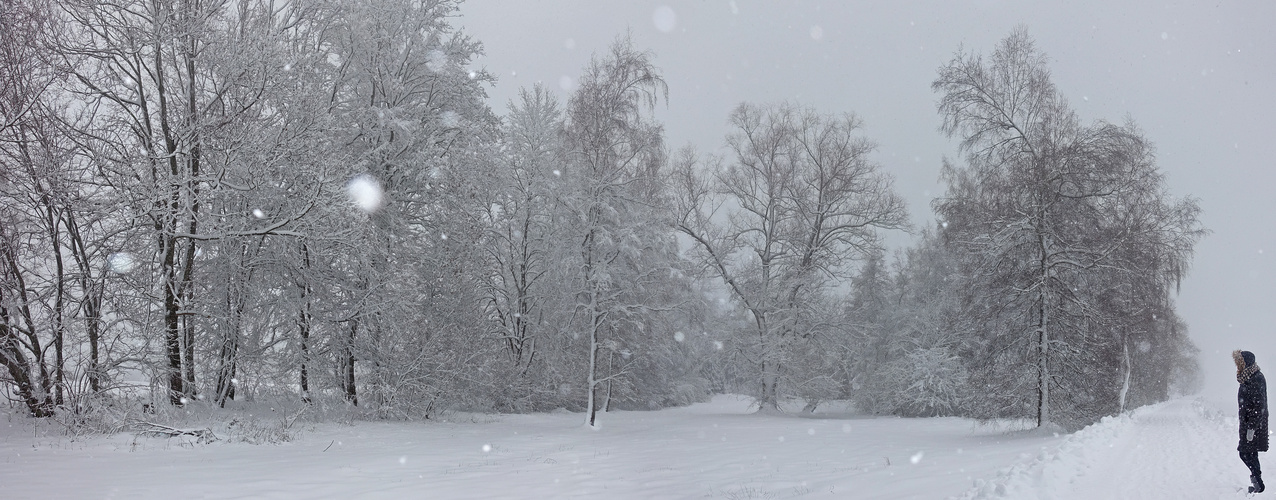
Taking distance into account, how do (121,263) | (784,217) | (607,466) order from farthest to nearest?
1. (784,217)
2. (121,263)
3. (607,466)

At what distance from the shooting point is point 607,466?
11.8 metres

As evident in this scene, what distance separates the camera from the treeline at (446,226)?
11898 millimetres

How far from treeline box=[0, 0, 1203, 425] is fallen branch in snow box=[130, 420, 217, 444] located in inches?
27.1

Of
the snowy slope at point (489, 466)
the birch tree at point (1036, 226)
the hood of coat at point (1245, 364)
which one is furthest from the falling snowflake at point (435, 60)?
the hood of coat at point (1245, 364)

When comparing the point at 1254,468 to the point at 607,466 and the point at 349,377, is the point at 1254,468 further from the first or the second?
the point at 349,377

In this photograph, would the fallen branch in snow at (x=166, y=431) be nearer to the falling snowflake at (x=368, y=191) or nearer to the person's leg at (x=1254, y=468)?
the falling snowflake at (x=368, y=191)

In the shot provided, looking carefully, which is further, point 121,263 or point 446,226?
point 446,226

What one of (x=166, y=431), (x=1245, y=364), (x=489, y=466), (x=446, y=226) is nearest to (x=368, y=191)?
(x=446, y=226)

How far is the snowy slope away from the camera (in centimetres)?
800

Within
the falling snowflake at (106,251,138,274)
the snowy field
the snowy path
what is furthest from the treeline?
the snowy path

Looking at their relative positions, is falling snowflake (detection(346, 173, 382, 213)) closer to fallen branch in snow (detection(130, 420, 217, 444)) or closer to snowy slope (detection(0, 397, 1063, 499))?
snowy slope (detection(0, 397, 1063, 499))

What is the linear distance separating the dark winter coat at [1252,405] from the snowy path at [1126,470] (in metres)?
0.60

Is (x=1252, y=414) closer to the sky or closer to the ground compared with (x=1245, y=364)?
closer to the ground

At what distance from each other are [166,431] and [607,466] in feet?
24.1
